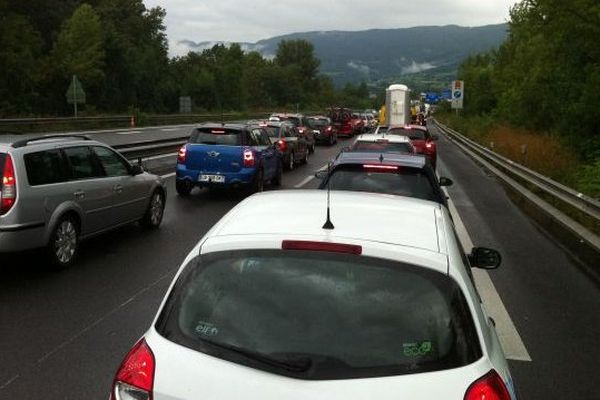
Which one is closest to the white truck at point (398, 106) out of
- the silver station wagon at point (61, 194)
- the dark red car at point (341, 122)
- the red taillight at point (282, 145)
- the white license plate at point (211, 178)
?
the dark red car at point (341, 122)

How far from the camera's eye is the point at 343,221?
3.04 m

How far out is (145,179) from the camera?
10.6m

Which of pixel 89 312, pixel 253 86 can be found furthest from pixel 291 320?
pixel 253 86

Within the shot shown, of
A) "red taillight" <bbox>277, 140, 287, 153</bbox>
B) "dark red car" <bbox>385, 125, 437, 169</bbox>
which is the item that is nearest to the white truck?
"dark red car" <bbox>385, 125, 437, 169</bbox>

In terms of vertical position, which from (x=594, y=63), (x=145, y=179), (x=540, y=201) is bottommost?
(x=540, y=201)

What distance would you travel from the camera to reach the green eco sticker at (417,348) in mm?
2502

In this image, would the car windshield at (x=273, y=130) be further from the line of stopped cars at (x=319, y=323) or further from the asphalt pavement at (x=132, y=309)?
the line of stopped cars at (x=319, y=323)

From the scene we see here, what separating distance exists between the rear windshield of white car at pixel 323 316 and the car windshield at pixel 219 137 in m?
12.5

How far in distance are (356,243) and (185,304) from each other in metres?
0.74

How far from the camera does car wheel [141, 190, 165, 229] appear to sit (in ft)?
35.6

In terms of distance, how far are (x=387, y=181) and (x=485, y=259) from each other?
11.0 ft

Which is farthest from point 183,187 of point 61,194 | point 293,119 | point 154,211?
point 293,119

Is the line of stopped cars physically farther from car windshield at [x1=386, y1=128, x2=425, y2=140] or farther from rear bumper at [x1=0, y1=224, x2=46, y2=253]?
car windshield at [x1=386, y1=128, x2=425, y2=140]

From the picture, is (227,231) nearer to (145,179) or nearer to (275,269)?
(275,269)
